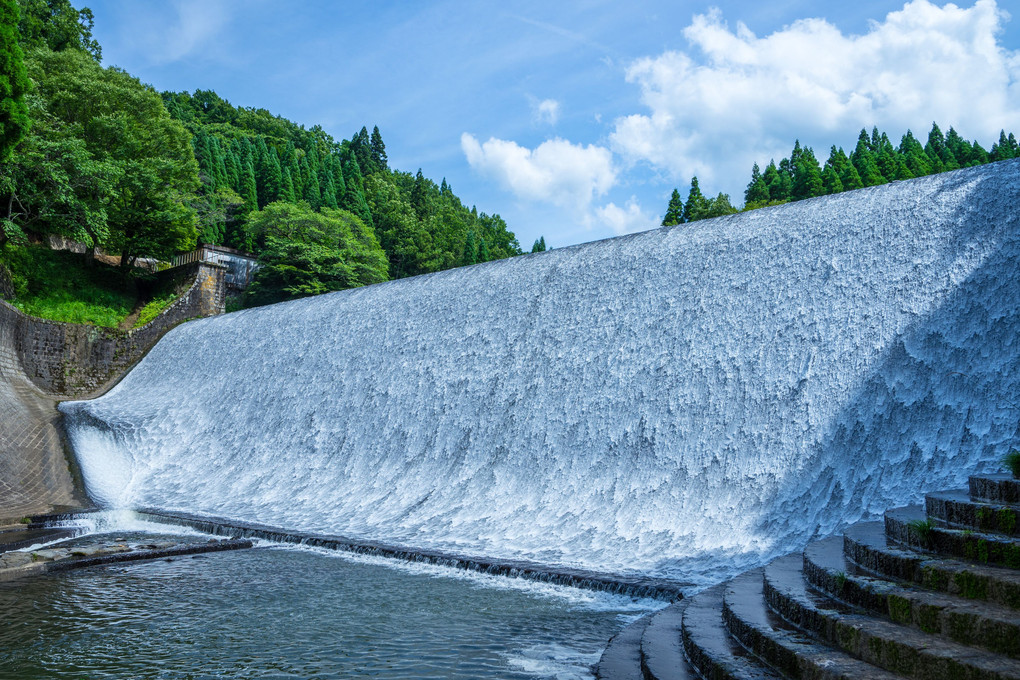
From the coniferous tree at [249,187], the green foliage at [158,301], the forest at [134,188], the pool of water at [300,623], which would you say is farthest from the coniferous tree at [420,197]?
the pool of water at [300,623]

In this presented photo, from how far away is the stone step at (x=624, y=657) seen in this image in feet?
11.6

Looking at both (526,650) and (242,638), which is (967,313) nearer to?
(526,650)

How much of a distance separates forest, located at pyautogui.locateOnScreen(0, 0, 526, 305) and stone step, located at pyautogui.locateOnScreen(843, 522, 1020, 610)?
15710 millimetres

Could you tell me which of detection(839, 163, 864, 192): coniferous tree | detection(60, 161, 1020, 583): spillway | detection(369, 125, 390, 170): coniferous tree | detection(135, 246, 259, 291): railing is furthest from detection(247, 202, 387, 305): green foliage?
detection(369, 125, 390, 170): coniferous tree

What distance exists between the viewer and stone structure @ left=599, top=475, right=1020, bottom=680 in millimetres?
2529

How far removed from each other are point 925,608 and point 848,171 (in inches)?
1399

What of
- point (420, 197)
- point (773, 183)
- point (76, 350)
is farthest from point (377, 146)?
point (76, 350)

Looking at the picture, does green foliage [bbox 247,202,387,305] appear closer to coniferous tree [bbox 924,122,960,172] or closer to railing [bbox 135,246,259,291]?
railing [bbox 135,246,259,291]

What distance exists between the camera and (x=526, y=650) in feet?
14.1

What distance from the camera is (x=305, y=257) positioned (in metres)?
24.3

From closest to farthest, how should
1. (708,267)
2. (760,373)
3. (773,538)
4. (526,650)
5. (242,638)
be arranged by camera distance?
1. (526,650)
2. (242,638)
3. (773,538)
4. (760,373)
5. (708,267)

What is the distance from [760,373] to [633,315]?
1.95 metres

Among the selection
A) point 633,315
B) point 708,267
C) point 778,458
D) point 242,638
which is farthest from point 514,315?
point 242,638

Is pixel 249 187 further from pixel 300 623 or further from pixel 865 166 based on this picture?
pixel 300 623
